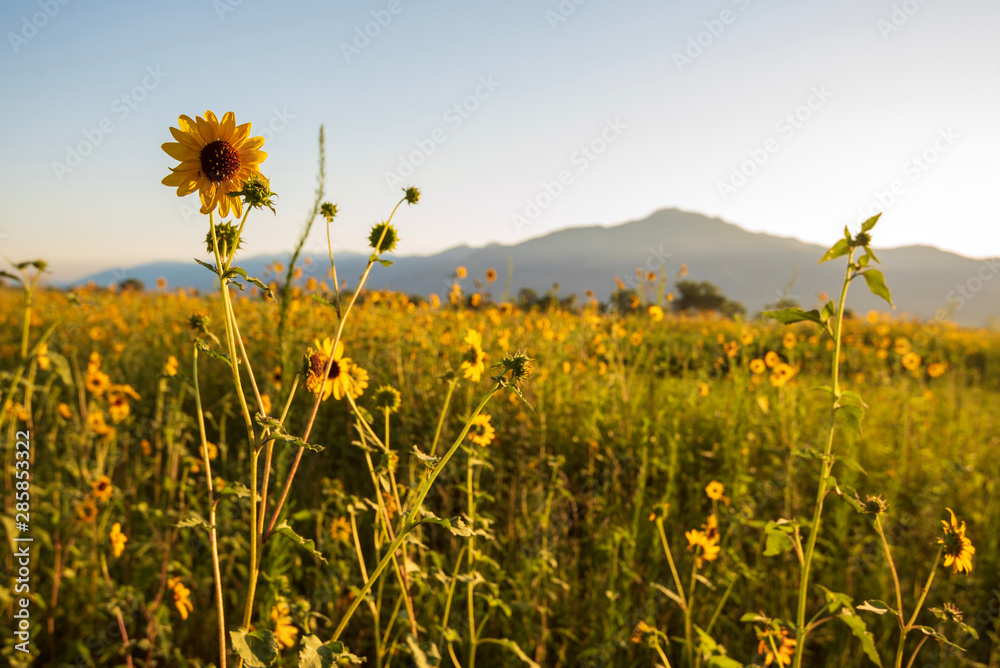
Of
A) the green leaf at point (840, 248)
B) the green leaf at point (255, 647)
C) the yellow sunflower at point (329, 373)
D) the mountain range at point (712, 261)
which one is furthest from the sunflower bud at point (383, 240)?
the mountain range at point (712, 261)

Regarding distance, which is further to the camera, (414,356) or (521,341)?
(521,341)

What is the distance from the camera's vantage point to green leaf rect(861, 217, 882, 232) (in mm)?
1029

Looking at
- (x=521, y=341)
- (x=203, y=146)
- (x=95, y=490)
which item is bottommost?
(x=95, y=490)

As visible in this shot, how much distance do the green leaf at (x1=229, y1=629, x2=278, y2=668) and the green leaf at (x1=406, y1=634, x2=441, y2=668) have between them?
32cm

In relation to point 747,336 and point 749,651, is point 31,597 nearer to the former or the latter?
point 749,651

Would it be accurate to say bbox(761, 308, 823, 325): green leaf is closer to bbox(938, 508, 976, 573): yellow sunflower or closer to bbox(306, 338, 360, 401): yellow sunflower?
bbox(938, 508, 976, 573): yellow sunflower

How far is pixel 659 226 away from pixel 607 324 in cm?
16692

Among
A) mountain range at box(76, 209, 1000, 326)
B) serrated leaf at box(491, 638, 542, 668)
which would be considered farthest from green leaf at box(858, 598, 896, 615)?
mountain range at box(76, 209, 1000, 326)

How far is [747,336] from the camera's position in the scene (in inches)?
119

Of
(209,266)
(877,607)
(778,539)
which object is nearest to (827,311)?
(778,539)

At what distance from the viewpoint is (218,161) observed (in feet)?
2.73

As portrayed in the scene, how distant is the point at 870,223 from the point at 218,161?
1.20m

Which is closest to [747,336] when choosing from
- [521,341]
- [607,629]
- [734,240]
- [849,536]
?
[849,536]

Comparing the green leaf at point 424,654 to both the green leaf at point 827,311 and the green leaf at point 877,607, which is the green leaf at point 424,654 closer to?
the green leaf at point 877,607
